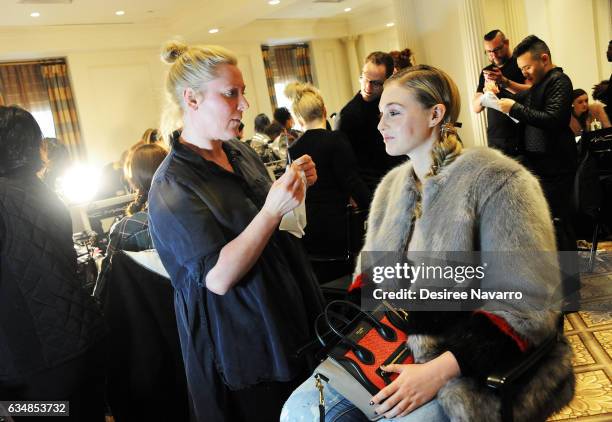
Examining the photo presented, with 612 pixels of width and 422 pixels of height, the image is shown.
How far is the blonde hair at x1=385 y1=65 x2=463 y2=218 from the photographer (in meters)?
1.32

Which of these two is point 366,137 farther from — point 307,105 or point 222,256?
point 222,256

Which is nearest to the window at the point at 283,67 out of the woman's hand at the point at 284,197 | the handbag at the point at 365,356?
the woman's hand at the point at 284,197

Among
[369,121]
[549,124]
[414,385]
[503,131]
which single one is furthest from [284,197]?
[503,131]

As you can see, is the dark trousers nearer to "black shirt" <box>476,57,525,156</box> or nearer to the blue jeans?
the blue jeans

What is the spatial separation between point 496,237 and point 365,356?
0.40 m

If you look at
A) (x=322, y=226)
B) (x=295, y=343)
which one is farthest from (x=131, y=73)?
(x=295, y=343)

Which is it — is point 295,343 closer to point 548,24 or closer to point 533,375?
point 533,375

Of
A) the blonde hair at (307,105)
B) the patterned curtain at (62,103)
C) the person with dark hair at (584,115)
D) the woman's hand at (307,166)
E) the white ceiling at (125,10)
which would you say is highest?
the white ceiling at (125,10)

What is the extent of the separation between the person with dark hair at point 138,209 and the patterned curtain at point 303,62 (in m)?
9.10

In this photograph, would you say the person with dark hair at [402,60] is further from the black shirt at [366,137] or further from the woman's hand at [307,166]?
the woman's hand at [307,166]

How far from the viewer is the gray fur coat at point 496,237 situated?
1.06 metres

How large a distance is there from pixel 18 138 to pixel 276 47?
31.4 ft

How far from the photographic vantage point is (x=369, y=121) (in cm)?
293

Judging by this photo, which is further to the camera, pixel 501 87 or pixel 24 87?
pixel 24 87
